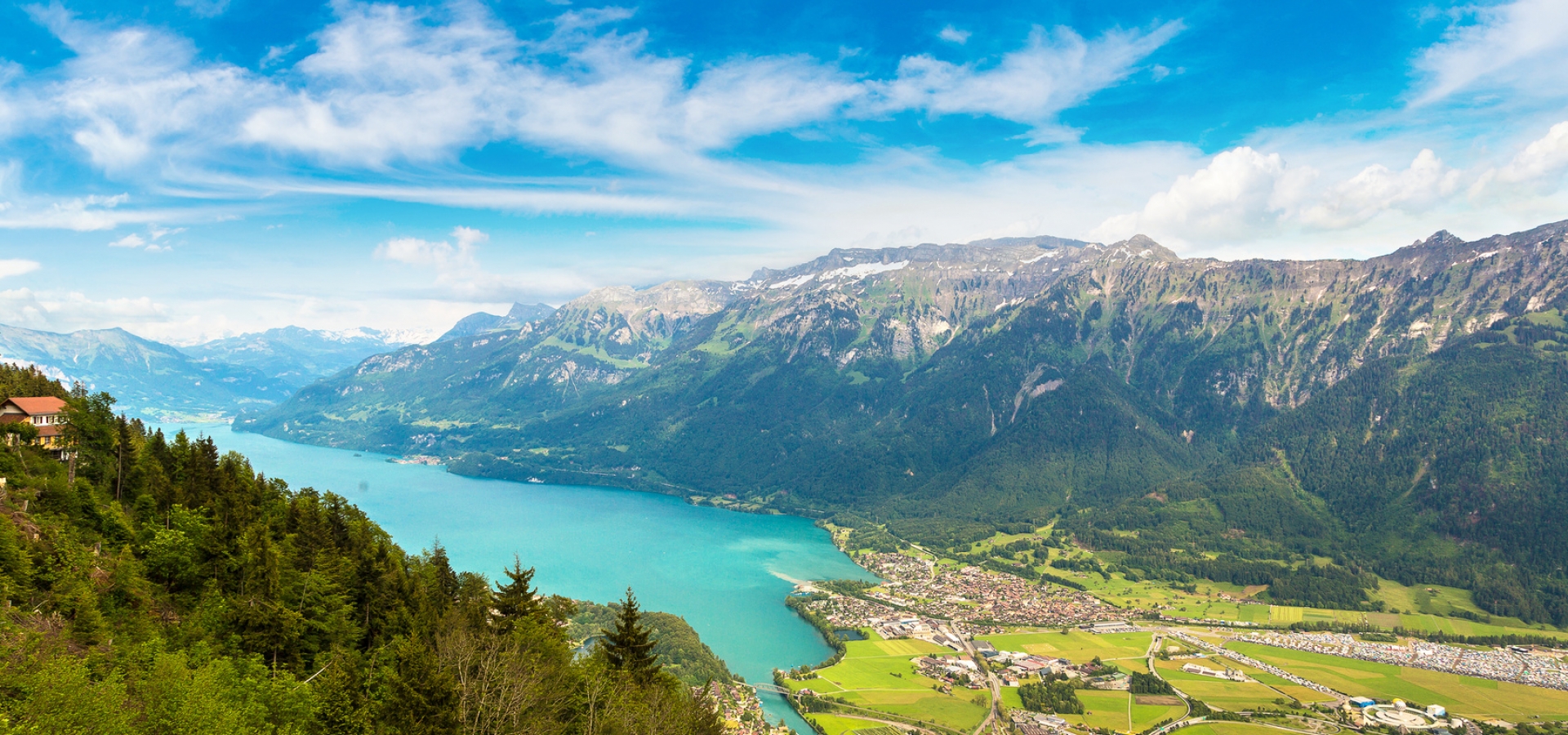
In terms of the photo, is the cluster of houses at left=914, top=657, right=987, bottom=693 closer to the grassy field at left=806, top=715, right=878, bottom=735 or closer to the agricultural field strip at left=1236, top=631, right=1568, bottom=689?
the grassy field at left=806, top=715, right=878, bottom=735

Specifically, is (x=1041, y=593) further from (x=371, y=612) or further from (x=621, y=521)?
(x=371, y=612)

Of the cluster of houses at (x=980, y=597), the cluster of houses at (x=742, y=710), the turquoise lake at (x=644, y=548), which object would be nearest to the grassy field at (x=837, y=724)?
Result: the turquoise lake at (x=644, y=548)

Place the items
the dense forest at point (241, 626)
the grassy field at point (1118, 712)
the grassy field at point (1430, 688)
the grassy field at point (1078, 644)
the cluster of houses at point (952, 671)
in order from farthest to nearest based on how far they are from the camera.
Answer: the grassy field at point (1078, 644), the cluster of houses at point (952, 671), the grassy field at point (1430, 688), the grassy field at point (1118, 712), the dense forest at point (241, 626)

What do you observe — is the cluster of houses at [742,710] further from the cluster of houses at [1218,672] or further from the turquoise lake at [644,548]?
Answer: the cluster of houses at [1218,672]

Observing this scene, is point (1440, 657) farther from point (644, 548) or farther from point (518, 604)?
point (644, 548)

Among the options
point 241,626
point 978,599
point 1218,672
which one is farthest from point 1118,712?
point 241,626

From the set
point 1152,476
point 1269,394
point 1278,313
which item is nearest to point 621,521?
point 1152,476
